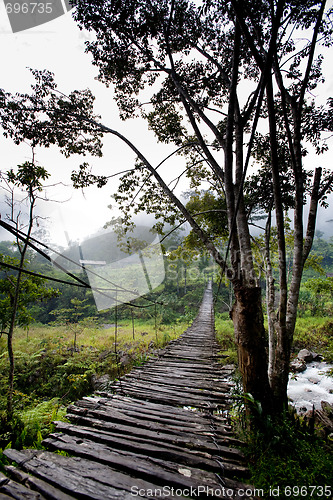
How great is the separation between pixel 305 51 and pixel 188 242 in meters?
4.35

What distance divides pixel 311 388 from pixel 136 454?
24.4 ft

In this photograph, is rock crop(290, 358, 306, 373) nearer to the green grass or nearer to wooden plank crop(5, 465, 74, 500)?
the green grass

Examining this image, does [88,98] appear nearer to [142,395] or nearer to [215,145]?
[215,145]

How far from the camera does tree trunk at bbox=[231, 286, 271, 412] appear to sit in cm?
231

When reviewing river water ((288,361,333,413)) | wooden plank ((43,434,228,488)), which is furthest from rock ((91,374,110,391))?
wooden plank ((43,434,228,488))

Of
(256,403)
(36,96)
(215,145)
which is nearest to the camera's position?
(256,403)

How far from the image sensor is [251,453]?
1.83m

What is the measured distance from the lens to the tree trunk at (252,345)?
2.31 meters

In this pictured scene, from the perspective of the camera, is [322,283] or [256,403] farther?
[322,283]

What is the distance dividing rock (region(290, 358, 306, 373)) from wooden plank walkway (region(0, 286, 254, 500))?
6.53 metres

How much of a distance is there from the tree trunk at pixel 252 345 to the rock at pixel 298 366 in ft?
22.4

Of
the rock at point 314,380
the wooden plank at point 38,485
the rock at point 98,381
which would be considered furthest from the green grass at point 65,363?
the rock at point 314,380

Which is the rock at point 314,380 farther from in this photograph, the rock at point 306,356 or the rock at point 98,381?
the rock at point 98,381

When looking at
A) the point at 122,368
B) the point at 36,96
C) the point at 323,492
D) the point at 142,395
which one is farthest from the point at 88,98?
the point at 122,368
